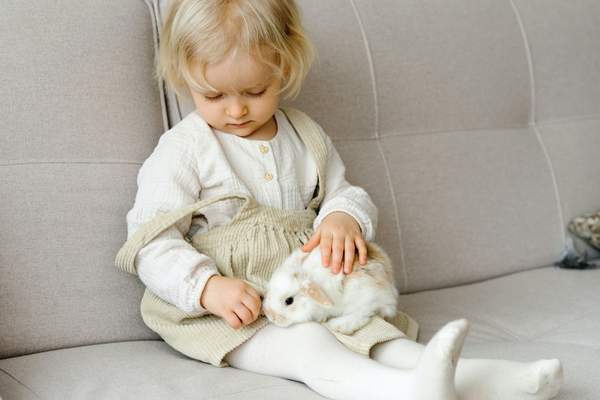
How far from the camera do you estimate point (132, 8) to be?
4.74ft

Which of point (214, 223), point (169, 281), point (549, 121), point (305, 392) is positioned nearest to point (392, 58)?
point (549, 121)

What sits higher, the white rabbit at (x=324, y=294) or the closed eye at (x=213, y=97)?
the closed eye at (x=213, y=97)

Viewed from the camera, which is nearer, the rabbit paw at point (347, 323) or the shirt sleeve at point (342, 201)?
the rabbit paw at point (347, 323)

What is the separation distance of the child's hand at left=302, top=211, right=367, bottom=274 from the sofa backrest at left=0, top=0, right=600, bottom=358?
0.34m

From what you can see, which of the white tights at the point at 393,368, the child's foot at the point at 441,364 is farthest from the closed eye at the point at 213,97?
the child's foot at the point at 441,364

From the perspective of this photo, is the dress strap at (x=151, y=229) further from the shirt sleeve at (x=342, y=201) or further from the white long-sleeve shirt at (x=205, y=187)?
the shirt sleeve at (x=342, y=201)

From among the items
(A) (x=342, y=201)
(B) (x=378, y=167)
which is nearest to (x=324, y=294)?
(A) (x=342, y=201)

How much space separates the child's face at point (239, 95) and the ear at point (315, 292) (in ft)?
1.06

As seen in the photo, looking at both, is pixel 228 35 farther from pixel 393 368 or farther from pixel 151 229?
pixel 393 368

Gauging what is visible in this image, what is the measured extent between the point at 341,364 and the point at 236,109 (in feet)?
1.54

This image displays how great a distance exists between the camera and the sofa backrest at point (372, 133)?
4.17ft

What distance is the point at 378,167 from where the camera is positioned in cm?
164

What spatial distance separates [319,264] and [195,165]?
29 cm

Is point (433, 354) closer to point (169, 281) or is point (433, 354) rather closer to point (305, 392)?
point (305, 392)
